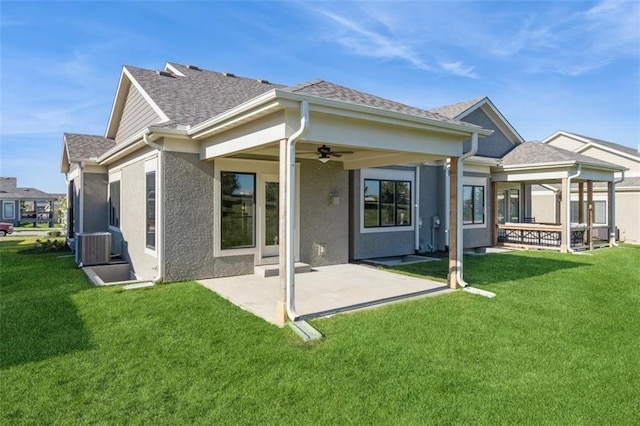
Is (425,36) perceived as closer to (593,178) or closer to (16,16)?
(593,178)

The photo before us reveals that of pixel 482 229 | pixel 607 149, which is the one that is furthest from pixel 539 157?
pixel 607 149

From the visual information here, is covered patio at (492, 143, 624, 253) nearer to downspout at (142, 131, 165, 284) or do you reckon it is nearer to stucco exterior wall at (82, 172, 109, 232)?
downspout at (142, 131, 165, 284)

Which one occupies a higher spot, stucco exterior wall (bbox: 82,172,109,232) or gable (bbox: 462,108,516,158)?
gable (bbox: 462,108,516,158)

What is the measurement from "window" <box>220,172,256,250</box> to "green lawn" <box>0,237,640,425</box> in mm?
1987

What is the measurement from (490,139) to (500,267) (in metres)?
8.85

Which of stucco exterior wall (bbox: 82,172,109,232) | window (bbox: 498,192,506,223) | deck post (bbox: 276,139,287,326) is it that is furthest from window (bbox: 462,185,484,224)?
stucco exterior wall (bbox: 82,172,109,232)

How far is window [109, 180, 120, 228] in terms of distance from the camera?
12625 millimetres

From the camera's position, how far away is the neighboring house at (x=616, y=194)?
2122 cm

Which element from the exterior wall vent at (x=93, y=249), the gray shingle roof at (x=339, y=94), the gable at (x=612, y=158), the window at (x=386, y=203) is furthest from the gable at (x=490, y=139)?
the exterior wall vent at (x=93, y=249)

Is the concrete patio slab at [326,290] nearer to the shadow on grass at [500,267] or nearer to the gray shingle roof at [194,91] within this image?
the shadow on grass at [500,267]

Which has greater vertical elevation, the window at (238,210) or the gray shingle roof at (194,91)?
Answer: the gray shingle roof at (194,91)

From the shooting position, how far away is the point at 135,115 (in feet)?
41.4

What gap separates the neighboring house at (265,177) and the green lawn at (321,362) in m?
1.46

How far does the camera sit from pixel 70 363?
4609 mm
